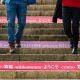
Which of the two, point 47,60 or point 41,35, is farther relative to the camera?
point 41,35

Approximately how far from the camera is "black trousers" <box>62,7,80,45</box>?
26.2ft

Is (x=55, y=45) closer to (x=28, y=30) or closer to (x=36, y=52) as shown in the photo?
(x=36, y=52)

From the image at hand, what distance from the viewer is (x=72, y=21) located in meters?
8.04

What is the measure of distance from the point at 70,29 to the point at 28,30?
2.13 meters

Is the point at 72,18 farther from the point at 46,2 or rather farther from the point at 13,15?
the point at 46,2

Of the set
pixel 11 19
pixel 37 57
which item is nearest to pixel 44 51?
pixel 37 57

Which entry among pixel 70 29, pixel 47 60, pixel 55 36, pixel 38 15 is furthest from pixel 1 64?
pixel 38 15

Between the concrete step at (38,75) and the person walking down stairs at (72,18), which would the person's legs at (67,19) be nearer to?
the person walking down stairs at (72,18)

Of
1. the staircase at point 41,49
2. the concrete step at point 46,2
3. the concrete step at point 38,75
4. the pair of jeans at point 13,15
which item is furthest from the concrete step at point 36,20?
the concrete step at point 38,75

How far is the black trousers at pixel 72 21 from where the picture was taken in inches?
314

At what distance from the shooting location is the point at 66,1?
7.98 metres

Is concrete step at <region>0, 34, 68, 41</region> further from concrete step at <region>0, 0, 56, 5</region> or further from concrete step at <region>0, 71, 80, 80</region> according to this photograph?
concrete step at <region>0, 0, 56, 5</region>

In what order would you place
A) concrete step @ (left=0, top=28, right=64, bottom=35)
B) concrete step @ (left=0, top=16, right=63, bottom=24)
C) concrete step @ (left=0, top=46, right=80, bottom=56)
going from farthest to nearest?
concrete step @ (left=0, top=16, right=63, bottom=24) < concrete step @ (left=0, top=28, right=64, bottom=35) < concrete step @ (left=0, top=46, right=80, bottom=56)

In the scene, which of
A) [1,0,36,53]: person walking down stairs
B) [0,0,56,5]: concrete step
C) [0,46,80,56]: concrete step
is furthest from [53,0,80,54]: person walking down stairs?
[0,0,56,5]: concrete step
